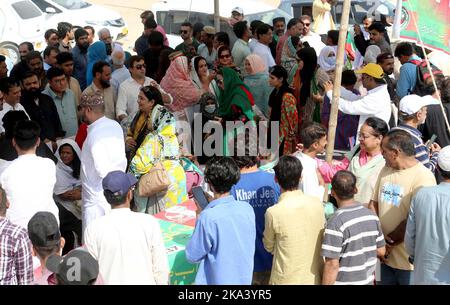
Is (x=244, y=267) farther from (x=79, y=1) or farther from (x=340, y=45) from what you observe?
(x=79, y=1)

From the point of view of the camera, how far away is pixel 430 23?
5.43 m

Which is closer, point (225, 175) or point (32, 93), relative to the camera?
point (225, 175)

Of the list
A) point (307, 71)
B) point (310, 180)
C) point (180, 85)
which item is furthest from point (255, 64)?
point (310, 180)

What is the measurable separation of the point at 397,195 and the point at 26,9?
11.7 m

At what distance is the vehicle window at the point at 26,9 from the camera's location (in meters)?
14.2

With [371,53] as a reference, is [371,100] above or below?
below

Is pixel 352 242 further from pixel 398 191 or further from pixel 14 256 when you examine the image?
pixel 14 256

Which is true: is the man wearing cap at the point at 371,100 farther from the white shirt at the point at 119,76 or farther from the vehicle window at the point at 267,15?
the vehicle window at the point at 267,15

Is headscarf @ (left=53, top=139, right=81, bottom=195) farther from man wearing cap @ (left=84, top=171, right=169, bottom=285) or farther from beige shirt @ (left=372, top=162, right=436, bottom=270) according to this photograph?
beige shirt @ (left=372, top=162, right=436, bottom=270)

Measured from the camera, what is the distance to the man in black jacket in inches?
267

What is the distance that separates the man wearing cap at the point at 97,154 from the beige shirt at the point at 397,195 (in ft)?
6.51

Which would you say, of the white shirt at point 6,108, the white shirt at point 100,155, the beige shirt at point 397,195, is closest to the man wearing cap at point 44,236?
the white shirt at point 100,155

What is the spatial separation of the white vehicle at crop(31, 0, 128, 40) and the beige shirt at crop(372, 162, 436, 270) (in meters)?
11.1
